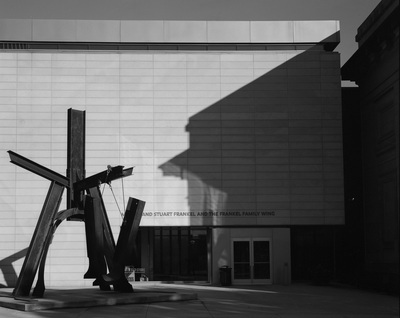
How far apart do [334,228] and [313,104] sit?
310 inches

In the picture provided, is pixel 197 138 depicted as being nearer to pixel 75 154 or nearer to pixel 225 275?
pixel 225 275

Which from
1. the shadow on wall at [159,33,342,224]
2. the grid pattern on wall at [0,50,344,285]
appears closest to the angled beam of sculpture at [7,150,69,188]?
the grid pattern on wall at [0,50,344,285]

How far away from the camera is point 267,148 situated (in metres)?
40.1

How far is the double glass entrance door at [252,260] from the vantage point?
39781 mm

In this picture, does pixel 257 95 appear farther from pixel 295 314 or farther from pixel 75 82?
pixel 295 314

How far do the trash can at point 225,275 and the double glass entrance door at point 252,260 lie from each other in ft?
2.91

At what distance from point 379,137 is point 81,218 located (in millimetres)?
18173

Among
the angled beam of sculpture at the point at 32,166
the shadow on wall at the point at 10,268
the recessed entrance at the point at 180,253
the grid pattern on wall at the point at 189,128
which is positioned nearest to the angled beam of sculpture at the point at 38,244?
the angled beam of sculpture at the point at 32,166

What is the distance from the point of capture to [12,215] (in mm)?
38719

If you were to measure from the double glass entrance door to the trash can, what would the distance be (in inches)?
35.0

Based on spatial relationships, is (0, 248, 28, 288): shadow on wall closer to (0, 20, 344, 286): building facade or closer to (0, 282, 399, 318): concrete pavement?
(0, 20, 344, 286): building facade

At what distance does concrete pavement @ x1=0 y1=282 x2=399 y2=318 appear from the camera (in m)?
21.6

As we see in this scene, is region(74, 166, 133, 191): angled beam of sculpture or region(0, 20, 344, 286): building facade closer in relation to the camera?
region(74, 166, 133, 191): angled beam of sculpture

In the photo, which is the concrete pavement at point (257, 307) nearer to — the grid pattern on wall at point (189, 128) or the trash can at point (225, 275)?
the trash can at point (225, 275)
